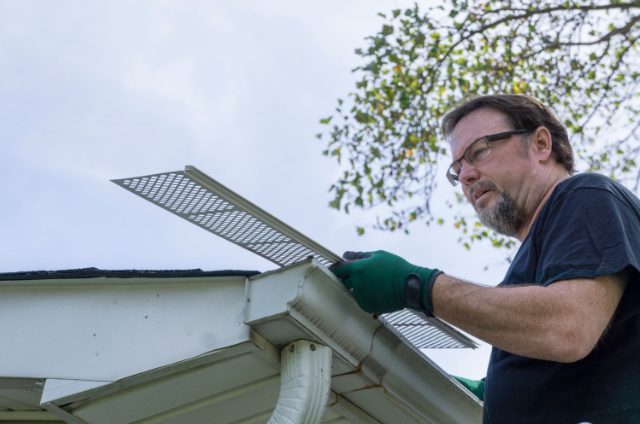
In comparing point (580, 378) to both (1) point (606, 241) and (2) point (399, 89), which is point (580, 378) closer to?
(1) point (606, 241)

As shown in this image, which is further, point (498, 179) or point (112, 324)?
point (498, 179)

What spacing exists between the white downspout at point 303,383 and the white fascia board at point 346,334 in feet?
0.12

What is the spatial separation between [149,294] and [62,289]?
1.07 feet

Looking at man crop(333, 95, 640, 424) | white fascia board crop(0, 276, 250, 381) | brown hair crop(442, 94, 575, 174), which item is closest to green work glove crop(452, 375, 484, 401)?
man crop(333, 95, 640, 424)

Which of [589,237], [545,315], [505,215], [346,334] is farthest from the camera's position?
[505,215]

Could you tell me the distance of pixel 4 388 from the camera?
282cm

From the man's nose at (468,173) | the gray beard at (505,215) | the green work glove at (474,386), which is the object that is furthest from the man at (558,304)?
the green work glove at (474,386)

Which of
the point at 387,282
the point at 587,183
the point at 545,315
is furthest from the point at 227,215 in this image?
the point at 587,183

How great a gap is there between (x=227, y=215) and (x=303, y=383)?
1.66 ft

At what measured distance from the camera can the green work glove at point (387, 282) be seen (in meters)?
2.41

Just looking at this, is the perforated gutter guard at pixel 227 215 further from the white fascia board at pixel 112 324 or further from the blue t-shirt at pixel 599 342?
the blue t-shirt at pixel 599 342

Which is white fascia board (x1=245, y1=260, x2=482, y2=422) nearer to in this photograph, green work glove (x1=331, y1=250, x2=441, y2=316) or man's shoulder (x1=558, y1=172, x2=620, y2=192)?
green work glove (x1=331, y1=250, x2=441, y2=316)

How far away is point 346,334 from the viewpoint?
8.41 feet

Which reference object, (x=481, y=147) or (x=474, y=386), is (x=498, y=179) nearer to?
(x=481, y=147)
